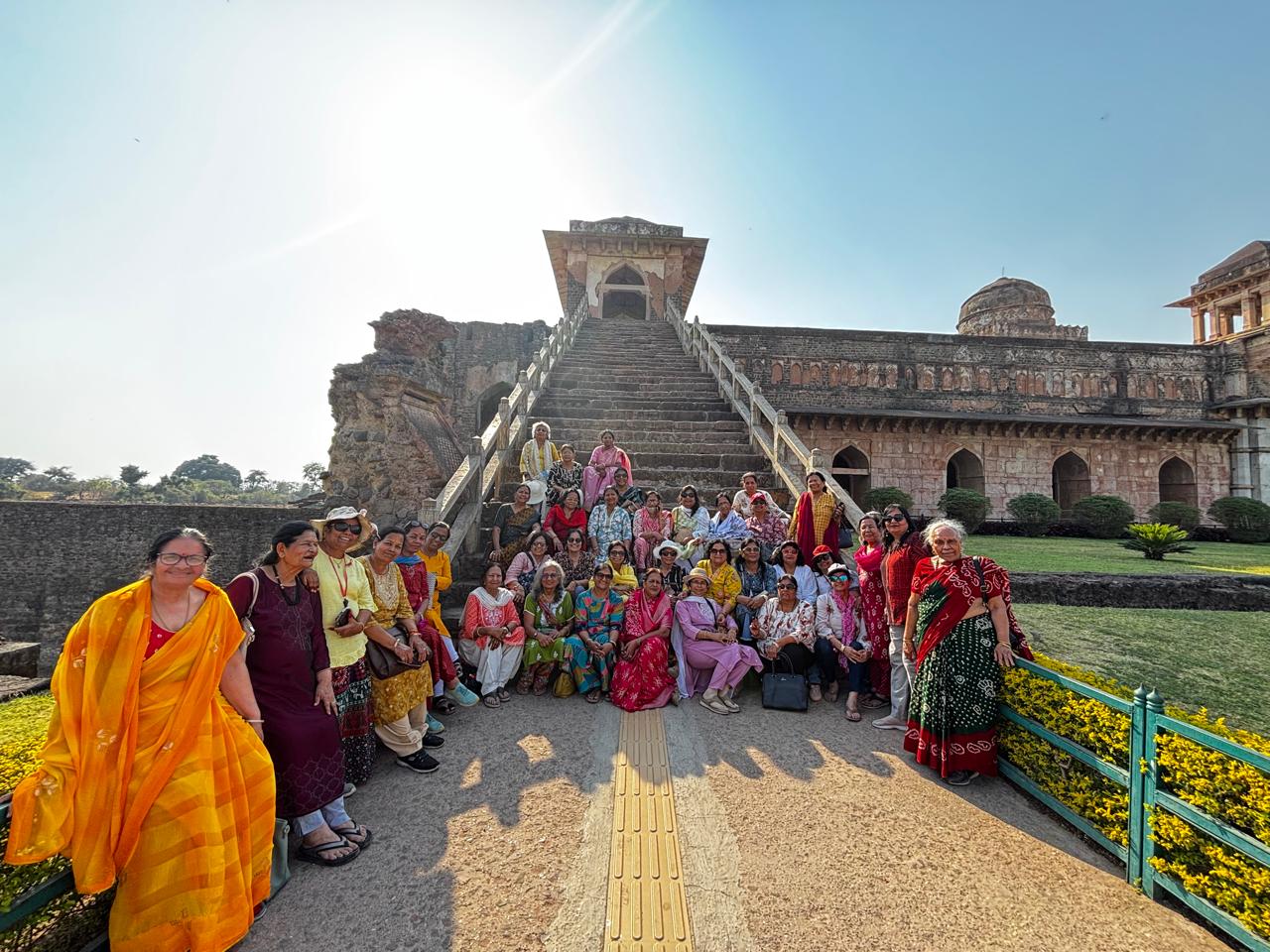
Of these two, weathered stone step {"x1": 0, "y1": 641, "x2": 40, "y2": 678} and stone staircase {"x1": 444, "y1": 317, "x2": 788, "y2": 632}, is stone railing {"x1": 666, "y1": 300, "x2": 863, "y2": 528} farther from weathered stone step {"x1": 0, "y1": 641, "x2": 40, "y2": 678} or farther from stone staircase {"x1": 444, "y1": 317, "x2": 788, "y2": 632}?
weathered stone step {"x1": 0, "y1": 641, "x2": 40, "y2": 678}

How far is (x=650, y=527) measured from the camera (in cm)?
607

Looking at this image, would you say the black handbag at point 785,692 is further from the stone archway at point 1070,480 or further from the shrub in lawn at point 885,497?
the stone archway at point 1070,480

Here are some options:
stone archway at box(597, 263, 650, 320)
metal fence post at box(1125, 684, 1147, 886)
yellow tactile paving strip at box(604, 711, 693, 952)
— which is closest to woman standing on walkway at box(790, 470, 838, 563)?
yellow tactile paving strip at box(604, 711, 693, 952)

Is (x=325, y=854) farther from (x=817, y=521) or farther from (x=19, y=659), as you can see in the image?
(x=19, y=659)

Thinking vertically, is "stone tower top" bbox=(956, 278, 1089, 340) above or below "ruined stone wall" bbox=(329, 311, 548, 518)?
above

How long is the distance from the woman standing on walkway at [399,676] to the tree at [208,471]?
84153 millimetres

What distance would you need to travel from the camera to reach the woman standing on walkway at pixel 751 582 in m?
5.12

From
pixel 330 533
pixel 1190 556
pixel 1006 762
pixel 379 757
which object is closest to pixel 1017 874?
pixel 1006 762

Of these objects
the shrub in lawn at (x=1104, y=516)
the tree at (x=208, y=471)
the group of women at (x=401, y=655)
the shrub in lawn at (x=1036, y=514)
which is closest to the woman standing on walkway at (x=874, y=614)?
the group of women at (x=401, y=655)

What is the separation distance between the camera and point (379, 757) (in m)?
3.75

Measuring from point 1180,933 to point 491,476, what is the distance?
7025mm

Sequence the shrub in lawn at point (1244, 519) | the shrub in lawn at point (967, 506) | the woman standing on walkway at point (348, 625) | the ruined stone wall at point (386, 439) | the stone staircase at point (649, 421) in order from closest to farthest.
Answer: the woman standing on walkway at point (348, 625)
the stone staircase at point (649, 421)
the ruined stone wall at point (386, 439)
the shrub in lawn at point (967, 506)
the shrub in lawn at point (1244, 519)

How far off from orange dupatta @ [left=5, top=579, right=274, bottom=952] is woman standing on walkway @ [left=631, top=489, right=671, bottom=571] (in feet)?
13.4

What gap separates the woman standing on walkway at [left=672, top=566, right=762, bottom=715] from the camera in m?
4.73
